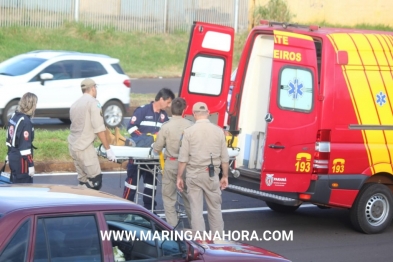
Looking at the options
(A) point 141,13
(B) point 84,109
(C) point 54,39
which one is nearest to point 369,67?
(B) point 84,109

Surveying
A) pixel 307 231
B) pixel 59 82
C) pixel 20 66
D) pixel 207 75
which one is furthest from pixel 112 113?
pixel 307 231

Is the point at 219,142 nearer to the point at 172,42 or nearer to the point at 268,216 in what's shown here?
the point at 268,216

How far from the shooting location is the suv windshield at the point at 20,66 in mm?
17828

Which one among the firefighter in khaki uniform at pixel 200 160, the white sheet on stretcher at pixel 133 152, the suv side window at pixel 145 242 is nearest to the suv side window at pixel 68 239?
the suv side window at pixel 145 242

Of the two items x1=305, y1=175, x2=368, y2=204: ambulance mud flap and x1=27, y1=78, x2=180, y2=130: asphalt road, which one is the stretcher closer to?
x1=305, y1=175, x2=368, y2=204: ambulance mud flap

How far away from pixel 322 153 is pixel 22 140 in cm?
359

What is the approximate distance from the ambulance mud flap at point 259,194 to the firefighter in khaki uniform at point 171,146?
85 centimetres

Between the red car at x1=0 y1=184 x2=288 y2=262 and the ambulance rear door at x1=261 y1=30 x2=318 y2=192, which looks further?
the ambulance rear door at x1=261 y1=30 x2=318 y2=192

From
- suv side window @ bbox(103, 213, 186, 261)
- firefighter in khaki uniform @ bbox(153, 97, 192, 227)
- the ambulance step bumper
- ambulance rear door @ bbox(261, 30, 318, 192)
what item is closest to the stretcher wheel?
the ambulance step bumper

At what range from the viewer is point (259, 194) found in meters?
9.96

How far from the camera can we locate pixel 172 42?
116 feet

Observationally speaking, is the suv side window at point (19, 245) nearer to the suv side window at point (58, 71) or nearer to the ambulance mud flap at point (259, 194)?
the ambulance mud flap at point (259, 194)

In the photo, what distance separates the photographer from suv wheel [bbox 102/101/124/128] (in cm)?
1895

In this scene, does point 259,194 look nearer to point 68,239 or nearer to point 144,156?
point 144,156
